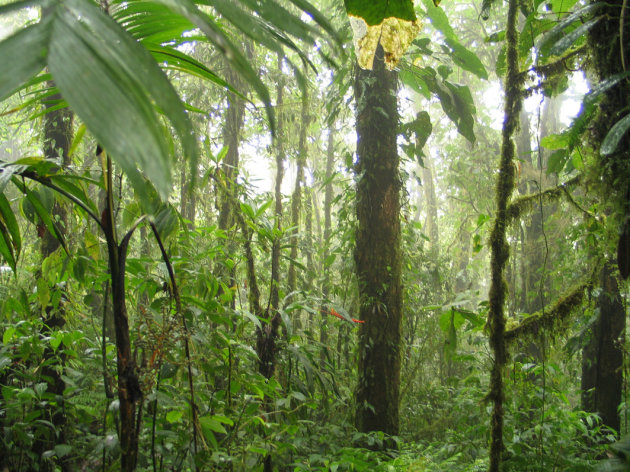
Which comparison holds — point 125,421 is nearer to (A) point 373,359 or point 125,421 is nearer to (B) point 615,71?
(B) point 615,71

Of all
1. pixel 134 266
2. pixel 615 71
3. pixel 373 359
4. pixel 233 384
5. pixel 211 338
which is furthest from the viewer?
pixel 373 359

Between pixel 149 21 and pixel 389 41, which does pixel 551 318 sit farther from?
pixel 149 21

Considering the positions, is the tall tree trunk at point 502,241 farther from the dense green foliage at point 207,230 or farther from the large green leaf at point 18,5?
the large green leaf at point 18,5

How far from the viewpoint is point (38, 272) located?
2.38 m

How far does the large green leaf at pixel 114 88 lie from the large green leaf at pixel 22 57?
0.03ft

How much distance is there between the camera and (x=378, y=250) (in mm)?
2949

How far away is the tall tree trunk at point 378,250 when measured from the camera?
2.80 m

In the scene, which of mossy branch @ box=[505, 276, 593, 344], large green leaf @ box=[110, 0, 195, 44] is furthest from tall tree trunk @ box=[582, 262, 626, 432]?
large green leaf @ box=[110, 0, 195, 44]

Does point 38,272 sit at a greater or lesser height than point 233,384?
greater

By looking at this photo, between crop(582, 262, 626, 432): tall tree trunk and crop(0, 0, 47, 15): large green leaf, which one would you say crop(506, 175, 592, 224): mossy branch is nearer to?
crop(0, 0, 47, 15): large green leaf

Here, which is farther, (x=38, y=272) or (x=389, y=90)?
(x=389, y=90)

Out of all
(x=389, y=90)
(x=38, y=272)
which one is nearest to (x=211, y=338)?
(x=38, y=272)

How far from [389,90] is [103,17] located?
2.95 metres

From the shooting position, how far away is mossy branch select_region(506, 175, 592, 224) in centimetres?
148
